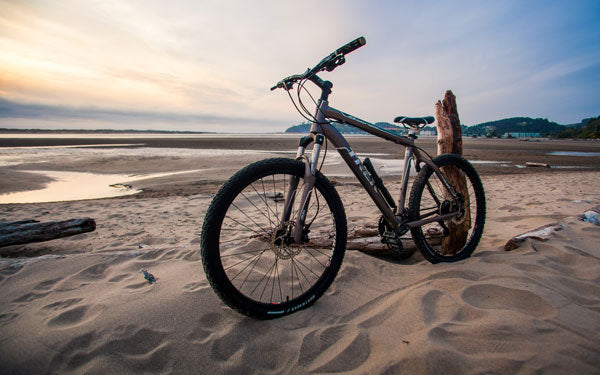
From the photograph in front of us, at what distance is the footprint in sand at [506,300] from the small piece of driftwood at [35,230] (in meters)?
4.64

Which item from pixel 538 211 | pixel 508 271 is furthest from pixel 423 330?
pixel 538 211

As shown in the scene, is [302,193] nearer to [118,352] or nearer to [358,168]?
[358,168]

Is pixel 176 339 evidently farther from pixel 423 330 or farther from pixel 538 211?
pixel 538 211

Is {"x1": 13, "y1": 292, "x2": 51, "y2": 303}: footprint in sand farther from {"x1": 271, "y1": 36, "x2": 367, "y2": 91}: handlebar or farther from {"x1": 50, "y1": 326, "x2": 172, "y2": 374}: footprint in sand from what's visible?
{"x1": 271, "y1": 36, "x2": 367, "y2": 91}: handlebar

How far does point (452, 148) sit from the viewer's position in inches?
146

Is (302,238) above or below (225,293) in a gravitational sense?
above

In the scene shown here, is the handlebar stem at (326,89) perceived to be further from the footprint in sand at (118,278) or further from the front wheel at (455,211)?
the footprint in sand at (118,278)

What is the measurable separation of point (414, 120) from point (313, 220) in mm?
1768

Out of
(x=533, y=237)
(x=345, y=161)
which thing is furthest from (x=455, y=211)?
(x=345, y=161)

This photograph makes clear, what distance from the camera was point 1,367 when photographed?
158 cm

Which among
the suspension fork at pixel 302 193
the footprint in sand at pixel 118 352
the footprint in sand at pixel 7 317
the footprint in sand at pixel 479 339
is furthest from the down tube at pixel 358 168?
the footprint in sand at pixel 7 317

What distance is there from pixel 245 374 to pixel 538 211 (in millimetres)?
6099

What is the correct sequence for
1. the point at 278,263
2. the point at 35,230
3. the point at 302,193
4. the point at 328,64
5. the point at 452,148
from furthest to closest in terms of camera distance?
the point at 452,148 < the point at 35,230 < the point at 278,263 < the point at 328,64 < the point at 302,193

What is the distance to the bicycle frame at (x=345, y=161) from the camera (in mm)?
2186
